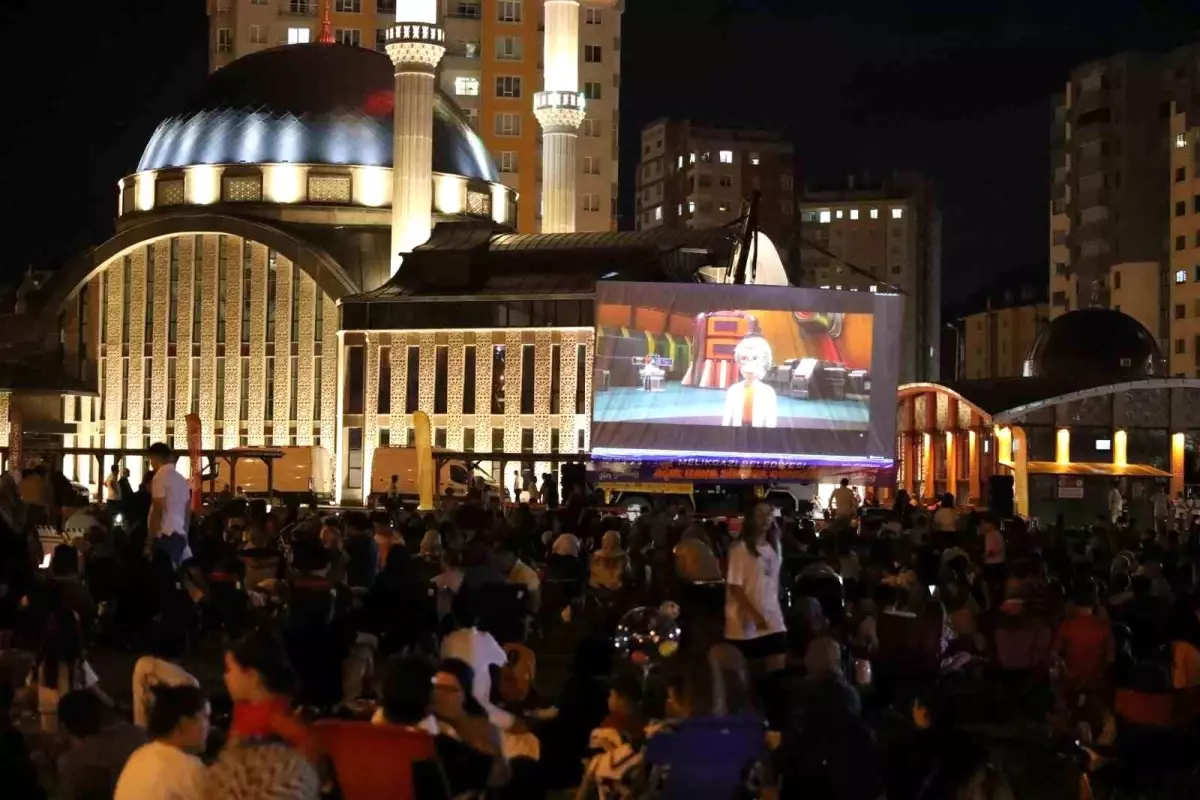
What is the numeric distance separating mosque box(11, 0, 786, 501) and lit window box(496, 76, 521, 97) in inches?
755

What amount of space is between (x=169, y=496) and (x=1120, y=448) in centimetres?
3616

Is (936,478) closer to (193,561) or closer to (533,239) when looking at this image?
(533,239)

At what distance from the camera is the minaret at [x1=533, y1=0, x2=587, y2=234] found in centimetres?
6962

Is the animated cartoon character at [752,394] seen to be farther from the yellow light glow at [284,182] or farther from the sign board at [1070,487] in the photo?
the yellow light glow at [284,182]

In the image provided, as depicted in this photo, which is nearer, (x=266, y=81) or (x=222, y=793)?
(x=222, y=793)

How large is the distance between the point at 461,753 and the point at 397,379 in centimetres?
5415

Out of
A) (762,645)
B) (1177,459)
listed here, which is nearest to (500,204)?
(1177,459)

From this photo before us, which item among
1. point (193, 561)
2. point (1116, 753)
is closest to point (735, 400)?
point (193, 561)

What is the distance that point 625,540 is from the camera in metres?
26.6

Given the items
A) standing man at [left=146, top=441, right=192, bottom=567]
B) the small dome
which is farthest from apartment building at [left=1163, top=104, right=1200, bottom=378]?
standing man at [left=146, top=441, right=192, bottom=567]

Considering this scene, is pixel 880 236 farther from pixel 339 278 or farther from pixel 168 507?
pixel 168 507

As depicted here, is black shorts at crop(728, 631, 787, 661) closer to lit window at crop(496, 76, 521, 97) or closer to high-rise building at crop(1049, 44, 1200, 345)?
lit window at crop(496, 76, 521, 97)

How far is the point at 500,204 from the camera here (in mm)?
74812

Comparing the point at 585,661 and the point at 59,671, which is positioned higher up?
the point at 585,661
